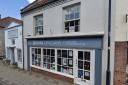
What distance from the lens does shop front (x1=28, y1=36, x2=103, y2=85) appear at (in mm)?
8305

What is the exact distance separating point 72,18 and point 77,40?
155 centimetres

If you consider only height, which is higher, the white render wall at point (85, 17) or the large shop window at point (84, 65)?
the white render wall at point (85, 17)

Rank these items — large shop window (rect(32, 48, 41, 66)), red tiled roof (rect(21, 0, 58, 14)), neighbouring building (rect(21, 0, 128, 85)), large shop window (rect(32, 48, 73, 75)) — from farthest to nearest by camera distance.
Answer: large shop window (rect(32, 48, 41, 66))
red tiled roof (rect(21, 0, 58, 14))
large shop window (rect(32, 48, 73, 75))
neighbouring building (rect(21, 0, 128, 85))

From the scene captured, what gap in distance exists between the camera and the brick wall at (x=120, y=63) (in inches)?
292

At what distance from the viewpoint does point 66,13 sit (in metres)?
10.3

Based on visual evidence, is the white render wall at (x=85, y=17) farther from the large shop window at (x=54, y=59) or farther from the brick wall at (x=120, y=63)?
the large shop window at (x=54, y=59)

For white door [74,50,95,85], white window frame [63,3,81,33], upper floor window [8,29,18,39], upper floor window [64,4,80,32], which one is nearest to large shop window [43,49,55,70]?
white window frame [63,3,81,33]

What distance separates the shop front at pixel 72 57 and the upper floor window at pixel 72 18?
71cm

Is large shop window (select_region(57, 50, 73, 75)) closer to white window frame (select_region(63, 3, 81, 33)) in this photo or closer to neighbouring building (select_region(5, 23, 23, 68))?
white window frame (select_region(63, 3, 81, 33))

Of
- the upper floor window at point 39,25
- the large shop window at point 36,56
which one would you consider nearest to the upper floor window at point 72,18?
the upper floor window at point 39,25

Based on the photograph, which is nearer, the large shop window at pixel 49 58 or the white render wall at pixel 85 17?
the white render wall at pixel 85 17

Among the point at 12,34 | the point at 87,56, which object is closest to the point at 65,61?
the point at 87,56

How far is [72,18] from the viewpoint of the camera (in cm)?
991

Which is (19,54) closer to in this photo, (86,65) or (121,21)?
(86,65)
